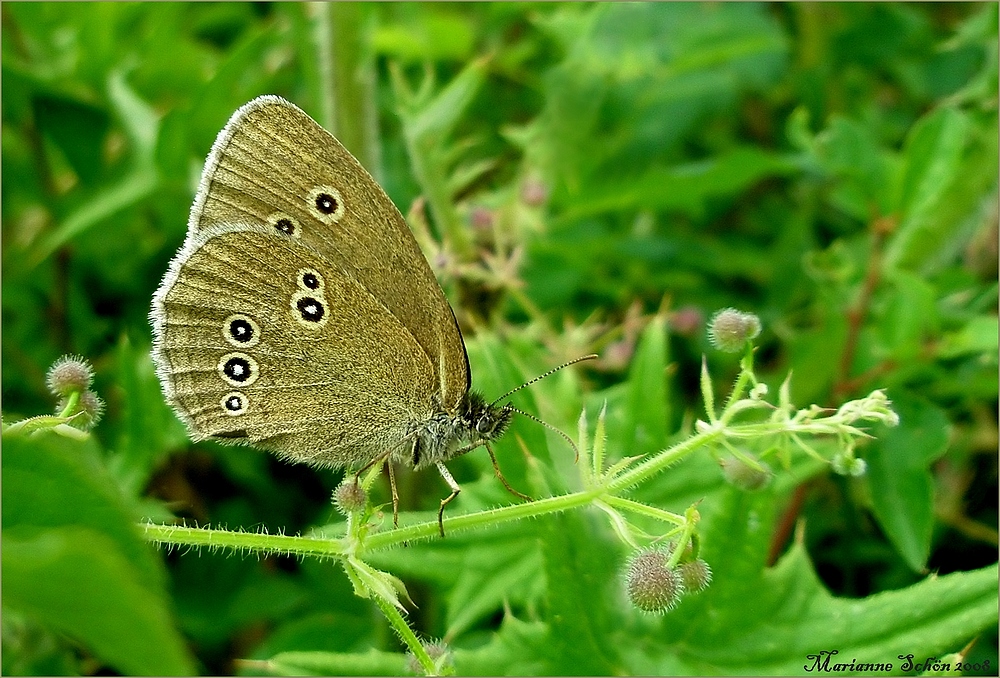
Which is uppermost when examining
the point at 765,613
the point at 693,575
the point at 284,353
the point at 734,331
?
the point at 284,353

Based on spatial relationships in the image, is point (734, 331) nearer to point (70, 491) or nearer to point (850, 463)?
point (850, 463)

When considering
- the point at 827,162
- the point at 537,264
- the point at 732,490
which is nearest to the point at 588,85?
the point at 537,264

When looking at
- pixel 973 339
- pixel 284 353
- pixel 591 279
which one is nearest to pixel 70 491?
pixel 284 353

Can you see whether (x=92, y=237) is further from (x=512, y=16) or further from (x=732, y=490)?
(x=732, y=490)

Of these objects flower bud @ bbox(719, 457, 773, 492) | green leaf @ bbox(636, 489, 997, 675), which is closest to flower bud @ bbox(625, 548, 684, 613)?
flower bud @ bbox(719, 457, 773, 492)

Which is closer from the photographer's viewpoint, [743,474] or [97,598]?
[97,598]

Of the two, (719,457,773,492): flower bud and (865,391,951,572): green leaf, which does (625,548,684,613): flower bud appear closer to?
(719,457,773,492): flower bud
